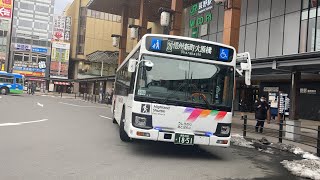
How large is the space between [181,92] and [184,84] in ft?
0.69

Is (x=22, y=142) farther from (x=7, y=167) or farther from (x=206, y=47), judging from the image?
(x=206, y=47)

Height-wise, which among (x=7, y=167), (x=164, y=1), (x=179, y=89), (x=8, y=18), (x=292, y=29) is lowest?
(x=7, y=167)

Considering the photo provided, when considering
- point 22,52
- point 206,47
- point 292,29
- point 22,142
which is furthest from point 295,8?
point 22,52

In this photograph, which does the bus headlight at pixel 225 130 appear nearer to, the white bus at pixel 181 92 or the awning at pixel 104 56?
the white bus at pixel 181 92

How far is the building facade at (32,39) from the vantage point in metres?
77.3

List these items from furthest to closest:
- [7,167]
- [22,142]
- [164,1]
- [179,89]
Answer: [164,1], [22,142], [179,89], [7,167]

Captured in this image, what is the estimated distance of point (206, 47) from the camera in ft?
30.1

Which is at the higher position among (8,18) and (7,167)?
(8,18)

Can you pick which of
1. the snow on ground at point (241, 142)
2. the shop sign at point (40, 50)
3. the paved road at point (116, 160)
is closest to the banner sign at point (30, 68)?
the shop sign at point (40, 50)

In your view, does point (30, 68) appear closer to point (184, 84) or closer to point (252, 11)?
point (252, 11)

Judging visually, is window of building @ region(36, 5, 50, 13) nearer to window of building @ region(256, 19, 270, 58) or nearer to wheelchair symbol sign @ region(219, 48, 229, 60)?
window of building @ region(256, 19, 270, 58)

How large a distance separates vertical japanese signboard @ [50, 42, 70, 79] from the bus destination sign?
241 ft

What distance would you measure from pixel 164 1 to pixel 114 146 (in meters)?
25.1

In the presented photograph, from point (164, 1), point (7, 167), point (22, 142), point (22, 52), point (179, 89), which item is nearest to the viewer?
point (7, 167)
